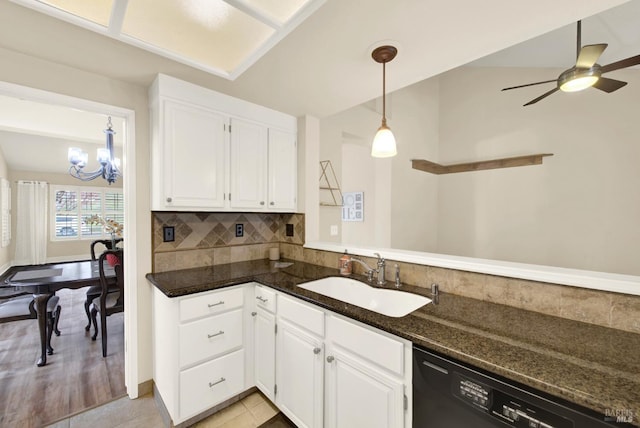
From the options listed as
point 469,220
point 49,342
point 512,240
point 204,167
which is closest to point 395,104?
point 469,220

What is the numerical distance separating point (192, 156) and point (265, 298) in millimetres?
1119

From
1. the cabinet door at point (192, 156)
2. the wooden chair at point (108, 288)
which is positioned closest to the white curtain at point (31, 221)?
the wooden chair at point (108, 288)

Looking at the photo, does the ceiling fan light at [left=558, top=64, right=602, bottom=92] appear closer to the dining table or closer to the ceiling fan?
the ceiling fan

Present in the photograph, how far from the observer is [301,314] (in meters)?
1.50

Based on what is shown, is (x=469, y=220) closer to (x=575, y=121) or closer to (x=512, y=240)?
(x=512, y=240)

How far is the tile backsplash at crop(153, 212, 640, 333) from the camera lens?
1.10m

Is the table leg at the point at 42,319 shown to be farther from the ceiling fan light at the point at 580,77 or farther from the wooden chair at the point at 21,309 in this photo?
the ceiling fan light at the point at 580,77

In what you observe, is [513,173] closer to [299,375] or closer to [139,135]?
[299,375]

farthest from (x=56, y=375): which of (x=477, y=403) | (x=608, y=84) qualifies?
(x=608, y=84)

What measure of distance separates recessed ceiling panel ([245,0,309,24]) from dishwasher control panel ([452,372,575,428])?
62.5 inches

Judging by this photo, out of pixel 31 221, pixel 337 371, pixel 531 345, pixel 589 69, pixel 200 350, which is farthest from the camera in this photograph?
pixel 31 221

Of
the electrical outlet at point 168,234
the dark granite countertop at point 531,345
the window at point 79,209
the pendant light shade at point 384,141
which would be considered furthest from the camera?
the window at point 79,209

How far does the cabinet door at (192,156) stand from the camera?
5.87 ft

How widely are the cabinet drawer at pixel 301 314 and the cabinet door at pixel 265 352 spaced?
0.15m
